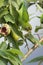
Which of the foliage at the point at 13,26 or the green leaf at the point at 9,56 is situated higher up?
the foliage at the point at 13,26

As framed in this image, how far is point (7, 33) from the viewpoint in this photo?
1.75 ft

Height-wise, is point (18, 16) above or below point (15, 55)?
above

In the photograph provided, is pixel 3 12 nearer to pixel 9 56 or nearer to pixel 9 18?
pixel 9 18

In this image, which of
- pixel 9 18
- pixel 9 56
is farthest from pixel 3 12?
pixel 9 56

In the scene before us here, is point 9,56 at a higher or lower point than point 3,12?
lower

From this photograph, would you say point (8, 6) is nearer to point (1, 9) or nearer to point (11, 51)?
point (1, 9)

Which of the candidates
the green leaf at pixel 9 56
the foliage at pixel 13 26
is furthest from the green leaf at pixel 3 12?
the green leaf at pixel 9 56

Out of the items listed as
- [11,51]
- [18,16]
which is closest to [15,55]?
[11,51]

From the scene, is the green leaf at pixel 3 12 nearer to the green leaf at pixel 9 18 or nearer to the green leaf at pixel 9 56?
the green leaf at pixel 9 18

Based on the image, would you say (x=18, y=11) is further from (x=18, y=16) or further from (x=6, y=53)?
(x=6, y=53)

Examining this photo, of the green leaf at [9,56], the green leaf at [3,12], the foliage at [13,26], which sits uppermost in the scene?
the green leaf at [3,12]

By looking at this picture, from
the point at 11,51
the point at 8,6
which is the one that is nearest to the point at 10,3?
the point at 8,6

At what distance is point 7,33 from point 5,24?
1.1 inches

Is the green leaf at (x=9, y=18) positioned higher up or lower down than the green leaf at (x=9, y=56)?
higher up
